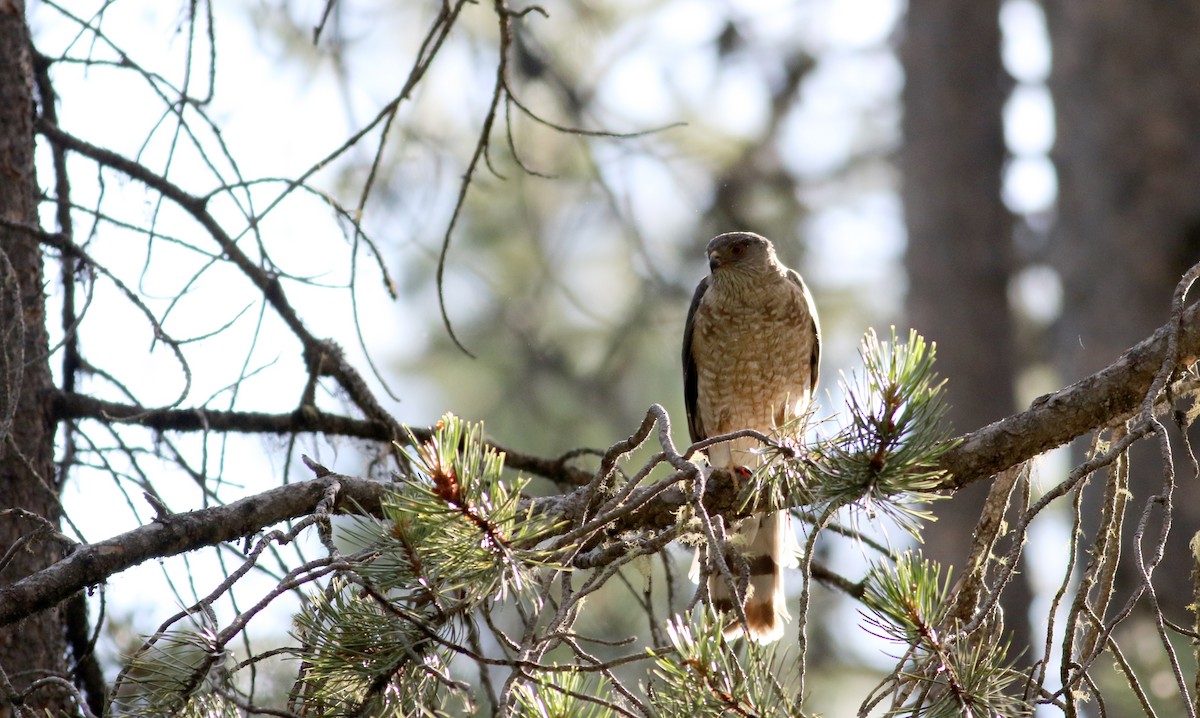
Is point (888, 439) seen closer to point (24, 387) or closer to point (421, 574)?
point (421, 574)

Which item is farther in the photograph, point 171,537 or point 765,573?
point 765,573

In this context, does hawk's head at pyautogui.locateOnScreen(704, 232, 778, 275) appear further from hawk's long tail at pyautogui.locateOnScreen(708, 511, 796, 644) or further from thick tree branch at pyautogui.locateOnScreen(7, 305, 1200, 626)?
thick tree branch at pyautogui.locateOnScreen(7, 305, 1200, 626)

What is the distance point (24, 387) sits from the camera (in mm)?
3080

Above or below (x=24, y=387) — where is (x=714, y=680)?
below

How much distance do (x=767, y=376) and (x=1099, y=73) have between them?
3979mm

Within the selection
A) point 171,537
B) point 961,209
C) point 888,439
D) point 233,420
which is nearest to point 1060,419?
point 888,439

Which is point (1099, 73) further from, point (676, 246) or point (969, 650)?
point (969, 650)

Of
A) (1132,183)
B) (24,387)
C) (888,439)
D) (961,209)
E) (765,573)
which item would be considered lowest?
(888,439)

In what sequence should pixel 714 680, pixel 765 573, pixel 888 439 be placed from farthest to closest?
pixel 765 573 → pixel 888 439 → pixel 714 680

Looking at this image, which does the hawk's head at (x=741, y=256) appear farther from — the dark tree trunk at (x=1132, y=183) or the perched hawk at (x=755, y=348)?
the dark tree trunk at (x=1132, y=183)

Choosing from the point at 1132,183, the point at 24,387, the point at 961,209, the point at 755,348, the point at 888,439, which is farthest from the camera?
the point at 961,209

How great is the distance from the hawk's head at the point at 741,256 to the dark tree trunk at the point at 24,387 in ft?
8.14

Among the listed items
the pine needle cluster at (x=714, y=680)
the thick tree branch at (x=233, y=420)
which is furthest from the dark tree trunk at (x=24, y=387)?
the pine needle cluster at (x=714, y=680)

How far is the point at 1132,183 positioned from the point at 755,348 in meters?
3.49
